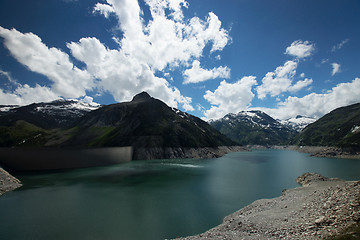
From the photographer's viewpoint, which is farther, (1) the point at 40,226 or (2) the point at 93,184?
(2) the point at 93,184

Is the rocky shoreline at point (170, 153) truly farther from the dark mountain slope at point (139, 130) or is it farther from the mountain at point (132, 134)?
the dark mountain slope at point (139, 130)

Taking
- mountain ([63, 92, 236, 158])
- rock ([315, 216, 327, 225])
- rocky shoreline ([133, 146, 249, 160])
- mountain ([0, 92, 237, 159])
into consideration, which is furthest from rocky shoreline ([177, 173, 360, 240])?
mountain ([63, 92, 236, 158])

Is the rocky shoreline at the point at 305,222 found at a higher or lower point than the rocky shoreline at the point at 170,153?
lower

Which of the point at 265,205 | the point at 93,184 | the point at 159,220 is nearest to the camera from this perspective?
the point at 159,220

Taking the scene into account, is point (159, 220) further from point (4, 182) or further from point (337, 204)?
point (4, 182)

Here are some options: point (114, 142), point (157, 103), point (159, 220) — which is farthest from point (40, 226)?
point (157, 103)


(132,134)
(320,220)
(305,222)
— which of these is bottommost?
(305,222)

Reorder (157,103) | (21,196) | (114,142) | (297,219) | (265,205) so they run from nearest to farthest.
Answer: (297,219) < (265,205) < (21,196) < (114,142) < (157,103)

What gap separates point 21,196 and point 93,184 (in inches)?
462

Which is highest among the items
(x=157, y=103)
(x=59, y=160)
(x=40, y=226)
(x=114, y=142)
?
(x=157, y=103)

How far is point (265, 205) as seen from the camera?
73.9 ft

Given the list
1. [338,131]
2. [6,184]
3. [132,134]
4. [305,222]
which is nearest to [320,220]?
[305,222]

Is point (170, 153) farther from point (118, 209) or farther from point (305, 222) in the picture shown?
point (305, 222)

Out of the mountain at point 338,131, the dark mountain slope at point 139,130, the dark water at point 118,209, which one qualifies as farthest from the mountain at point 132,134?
the mountain at point 338,131
